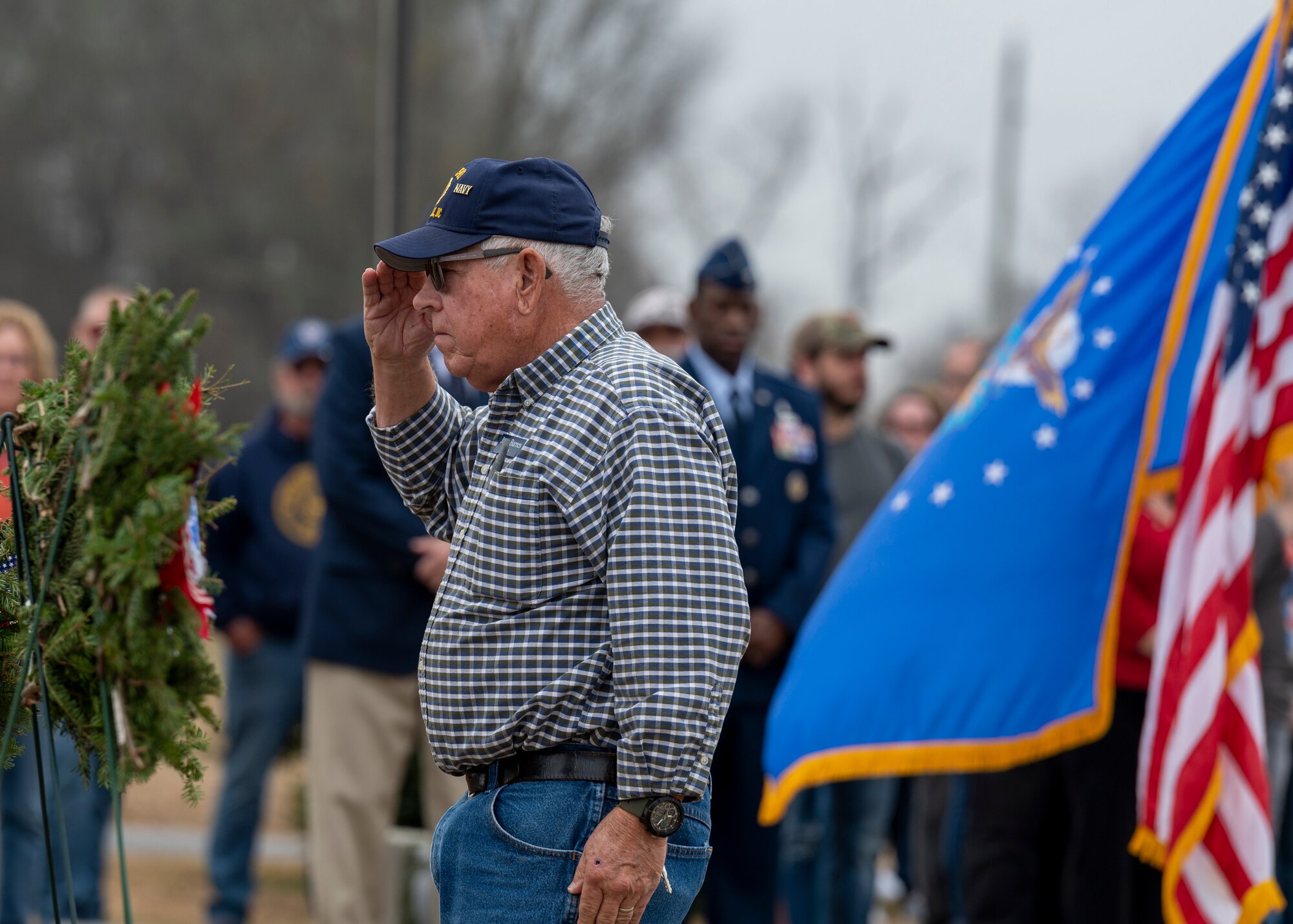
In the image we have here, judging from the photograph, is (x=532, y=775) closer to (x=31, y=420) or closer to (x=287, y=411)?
(x=31, y=420)

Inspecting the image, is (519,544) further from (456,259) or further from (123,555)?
(123,555)

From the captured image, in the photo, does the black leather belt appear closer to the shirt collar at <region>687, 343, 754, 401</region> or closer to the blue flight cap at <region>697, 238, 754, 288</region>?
the shirt collar at <region>687, 343, 754, 401</region>

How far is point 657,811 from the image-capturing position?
270 cm

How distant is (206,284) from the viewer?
71.8ft

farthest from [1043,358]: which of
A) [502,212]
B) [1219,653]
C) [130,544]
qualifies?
[130,544]

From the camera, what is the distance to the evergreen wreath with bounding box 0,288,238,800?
2574 mm

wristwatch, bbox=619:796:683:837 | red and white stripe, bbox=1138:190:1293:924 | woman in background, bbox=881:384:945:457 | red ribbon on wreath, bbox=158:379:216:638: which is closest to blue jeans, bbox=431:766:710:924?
wristwatch, bbox=619:796:683:837

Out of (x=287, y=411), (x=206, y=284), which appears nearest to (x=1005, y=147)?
(x=206, y=284)

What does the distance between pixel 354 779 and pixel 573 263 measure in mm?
3157

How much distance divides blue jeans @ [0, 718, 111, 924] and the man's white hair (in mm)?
3125

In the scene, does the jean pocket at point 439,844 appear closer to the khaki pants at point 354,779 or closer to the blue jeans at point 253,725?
the khaki pants at point 354,779

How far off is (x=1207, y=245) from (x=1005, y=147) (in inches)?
643

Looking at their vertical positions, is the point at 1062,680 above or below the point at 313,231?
below

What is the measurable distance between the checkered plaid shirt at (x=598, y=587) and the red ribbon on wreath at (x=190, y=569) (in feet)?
1.39
